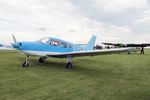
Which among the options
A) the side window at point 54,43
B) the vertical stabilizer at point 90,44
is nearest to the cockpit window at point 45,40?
the side window at point 54,43

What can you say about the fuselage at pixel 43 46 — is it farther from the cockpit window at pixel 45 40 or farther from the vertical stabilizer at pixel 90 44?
the vertical stabilizer at pixel 90 44

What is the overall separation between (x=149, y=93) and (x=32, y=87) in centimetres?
407

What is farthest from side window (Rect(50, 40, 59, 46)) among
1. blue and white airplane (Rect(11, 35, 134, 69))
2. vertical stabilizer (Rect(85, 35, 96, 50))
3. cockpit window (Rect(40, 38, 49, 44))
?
vertical stabilizer (Rect(85, 35, 96, 50))

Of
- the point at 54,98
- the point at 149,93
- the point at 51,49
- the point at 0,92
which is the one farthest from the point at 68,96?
the point at 51,49

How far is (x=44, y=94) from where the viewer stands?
6215 mm

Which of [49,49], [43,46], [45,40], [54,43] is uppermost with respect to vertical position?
[45,40]

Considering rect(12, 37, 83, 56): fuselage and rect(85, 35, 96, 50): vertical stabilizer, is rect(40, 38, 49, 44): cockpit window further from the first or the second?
rect(85, 35, 96, 50): vertical stabilizer

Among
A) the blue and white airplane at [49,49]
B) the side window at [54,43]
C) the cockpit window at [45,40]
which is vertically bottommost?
the blue and white airplane at [49,49]

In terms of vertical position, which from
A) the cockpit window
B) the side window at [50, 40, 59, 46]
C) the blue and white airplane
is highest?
the cockpit window

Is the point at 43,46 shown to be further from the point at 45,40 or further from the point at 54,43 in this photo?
the point at 54,43

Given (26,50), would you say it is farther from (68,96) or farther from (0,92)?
(68,96)

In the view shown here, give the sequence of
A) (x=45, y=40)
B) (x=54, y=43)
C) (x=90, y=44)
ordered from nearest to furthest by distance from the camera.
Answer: (x=45, y=40)
(x=54, y=43)
(x=90, y=44)

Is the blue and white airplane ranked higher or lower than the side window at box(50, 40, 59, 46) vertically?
lower

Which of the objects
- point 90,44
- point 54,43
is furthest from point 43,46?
point 90,44
